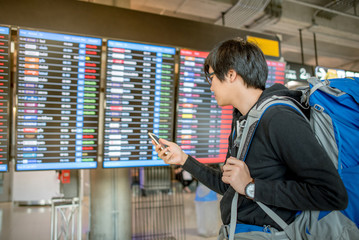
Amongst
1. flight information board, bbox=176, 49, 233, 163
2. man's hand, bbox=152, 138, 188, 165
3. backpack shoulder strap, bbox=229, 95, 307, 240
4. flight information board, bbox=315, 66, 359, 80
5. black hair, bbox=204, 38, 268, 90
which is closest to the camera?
backpack shoulder strap, bbox=229, 95, 307, 240

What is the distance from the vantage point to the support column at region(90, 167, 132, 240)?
3125 mm

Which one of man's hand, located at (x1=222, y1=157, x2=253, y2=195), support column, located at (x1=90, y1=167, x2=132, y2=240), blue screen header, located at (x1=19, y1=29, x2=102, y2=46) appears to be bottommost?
support column, located at (x1=90, y1=167, x2=132, y2=240)

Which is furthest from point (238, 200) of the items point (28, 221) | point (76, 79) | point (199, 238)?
point (28, 221)

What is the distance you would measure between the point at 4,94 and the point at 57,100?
0.41 m

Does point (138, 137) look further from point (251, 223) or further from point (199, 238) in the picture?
point (199, 238)

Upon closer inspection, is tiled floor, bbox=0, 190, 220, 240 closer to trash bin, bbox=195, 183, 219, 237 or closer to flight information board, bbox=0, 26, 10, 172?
trash bin, bbox=195, 183, 219, 237

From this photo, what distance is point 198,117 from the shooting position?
311 cm

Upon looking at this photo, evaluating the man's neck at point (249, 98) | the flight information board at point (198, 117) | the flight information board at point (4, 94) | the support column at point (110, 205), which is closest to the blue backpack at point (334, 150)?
the man's neck at point (249, 98)

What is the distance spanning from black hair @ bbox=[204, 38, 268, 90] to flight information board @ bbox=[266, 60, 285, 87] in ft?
7.54

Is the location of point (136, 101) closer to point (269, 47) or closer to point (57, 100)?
point (57, 100)

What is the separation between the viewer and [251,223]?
119 centimetres

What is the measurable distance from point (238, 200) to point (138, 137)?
1.70m

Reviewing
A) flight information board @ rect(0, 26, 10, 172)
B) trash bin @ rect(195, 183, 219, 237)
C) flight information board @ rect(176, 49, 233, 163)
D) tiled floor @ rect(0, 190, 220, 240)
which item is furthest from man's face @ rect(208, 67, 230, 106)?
tiled floor @ rect(0, 190, 220, 240)

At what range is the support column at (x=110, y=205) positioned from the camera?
3125mm
